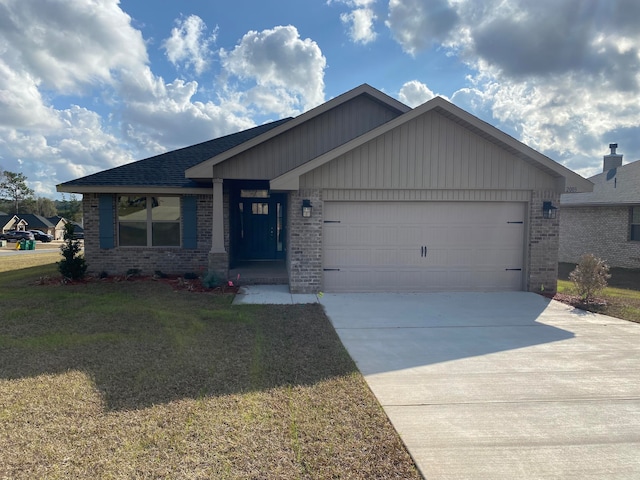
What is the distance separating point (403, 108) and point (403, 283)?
16.6 feet

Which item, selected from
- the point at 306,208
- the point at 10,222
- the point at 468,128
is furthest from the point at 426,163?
the point at 10,222

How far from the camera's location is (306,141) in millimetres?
10781

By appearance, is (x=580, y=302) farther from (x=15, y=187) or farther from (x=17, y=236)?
(x=15, y=187)

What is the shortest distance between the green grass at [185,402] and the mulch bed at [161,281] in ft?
8.34

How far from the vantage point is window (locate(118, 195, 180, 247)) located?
11242 millimetres

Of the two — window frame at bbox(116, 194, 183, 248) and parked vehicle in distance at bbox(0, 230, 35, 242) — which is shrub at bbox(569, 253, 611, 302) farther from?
parked vehicle in distance at bbox(0, 230, 35, 242)

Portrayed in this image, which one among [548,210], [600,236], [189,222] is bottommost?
[600,236]

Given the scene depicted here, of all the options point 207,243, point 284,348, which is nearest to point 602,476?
point 284,348

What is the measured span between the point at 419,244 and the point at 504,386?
5339 mm

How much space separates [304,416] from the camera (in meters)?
3.56

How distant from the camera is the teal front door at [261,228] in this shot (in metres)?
13.3

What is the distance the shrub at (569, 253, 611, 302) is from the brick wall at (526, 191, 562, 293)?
70 centimetres

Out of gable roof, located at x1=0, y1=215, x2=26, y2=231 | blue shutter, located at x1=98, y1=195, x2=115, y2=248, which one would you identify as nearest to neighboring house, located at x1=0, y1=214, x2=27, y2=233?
gable roof, located at x1=0, y1=215, x2=26, y2=231

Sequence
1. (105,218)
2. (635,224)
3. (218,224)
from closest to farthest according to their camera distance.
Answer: (218,224) < (105,218) < (635,224)
